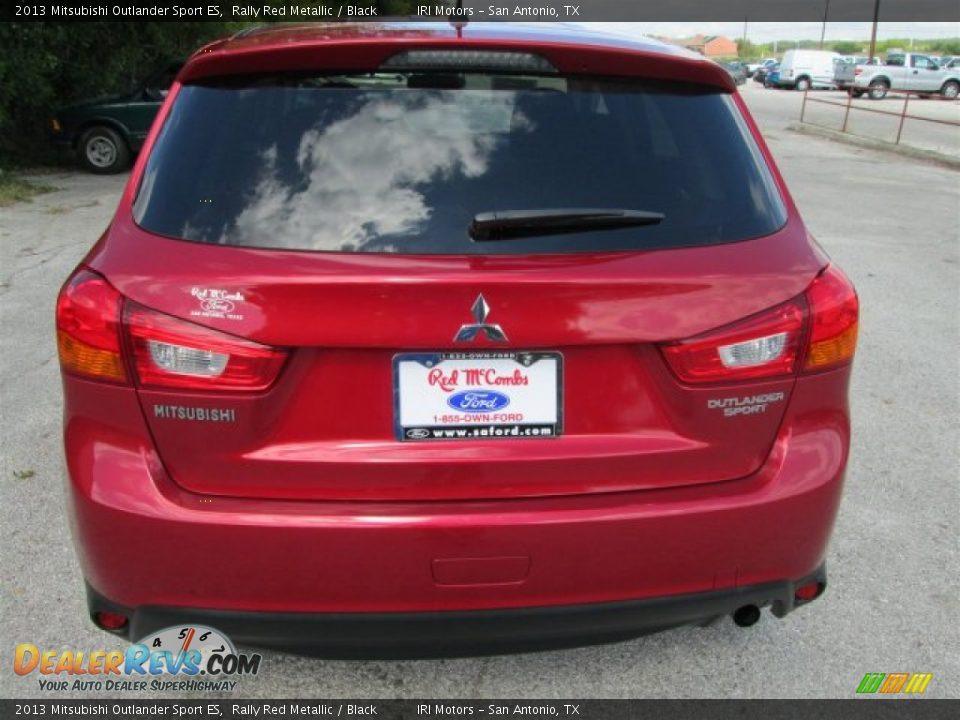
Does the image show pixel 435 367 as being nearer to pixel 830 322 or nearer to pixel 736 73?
pixel 830 322

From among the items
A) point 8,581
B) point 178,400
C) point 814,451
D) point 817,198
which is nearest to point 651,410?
point 814,451

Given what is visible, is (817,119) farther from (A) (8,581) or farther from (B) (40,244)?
(A) (8,581)

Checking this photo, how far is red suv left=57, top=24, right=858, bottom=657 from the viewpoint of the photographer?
1804 millimetres

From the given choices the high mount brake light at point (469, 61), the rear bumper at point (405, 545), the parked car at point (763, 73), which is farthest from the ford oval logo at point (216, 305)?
the parked car at point (763, 73)

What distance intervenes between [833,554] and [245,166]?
8.26 ft

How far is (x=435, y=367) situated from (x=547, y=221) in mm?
413

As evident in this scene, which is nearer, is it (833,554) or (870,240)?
(833,554)

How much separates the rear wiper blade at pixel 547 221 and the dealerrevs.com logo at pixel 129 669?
1.36 m

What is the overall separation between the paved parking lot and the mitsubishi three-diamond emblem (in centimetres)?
122

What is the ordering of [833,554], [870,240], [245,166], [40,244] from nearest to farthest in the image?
[245,166] < [833,554] < [40,244] < [870,240]

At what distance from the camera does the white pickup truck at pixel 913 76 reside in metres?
39.6

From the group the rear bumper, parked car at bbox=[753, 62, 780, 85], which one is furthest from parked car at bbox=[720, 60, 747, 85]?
parked car at bbox=[753, 62, 780, 85]

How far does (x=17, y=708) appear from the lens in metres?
2.36

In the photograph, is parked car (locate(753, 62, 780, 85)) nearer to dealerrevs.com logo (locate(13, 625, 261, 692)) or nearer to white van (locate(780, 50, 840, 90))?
white van (locate(780, 50, 840, 90))
